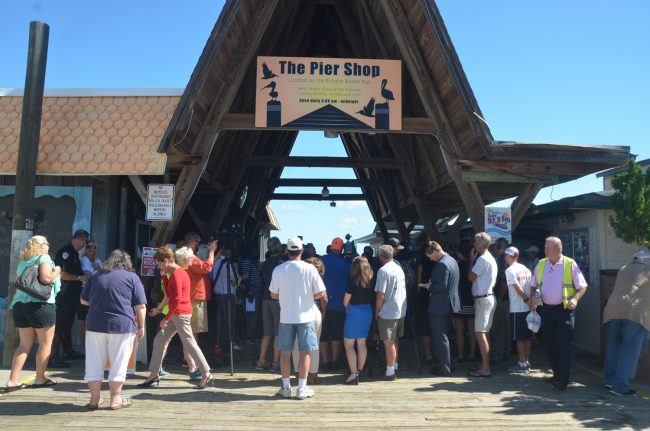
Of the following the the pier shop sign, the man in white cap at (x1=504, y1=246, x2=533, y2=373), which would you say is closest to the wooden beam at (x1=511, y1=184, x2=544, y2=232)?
the man in white cap at (x1=504, y1=246, x2=533, y2=373)

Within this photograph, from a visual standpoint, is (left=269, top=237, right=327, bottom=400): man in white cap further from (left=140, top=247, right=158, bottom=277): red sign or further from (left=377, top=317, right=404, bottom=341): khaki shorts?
(left=140, top=247, right=158, bottom=277): red sign

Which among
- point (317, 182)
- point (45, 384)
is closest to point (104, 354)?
point (45, 384)

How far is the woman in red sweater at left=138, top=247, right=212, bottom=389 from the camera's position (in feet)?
19.5

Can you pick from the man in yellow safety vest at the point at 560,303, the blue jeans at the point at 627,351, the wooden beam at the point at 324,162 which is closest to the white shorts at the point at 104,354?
the man in yellow safety vest at the point at 560,303

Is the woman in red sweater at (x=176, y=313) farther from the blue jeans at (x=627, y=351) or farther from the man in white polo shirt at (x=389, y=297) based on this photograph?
the blue jeans at (x=627, y=351)

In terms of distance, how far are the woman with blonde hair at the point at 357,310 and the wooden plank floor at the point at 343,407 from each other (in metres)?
0.38

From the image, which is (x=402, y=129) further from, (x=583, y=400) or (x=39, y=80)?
(x=39, y=80)

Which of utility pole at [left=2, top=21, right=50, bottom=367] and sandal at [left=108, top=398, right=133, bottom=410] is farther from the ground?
utility pole at [left=2, top=21, right=50, bottom=367]

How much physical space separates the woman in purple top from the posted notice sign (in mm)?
2373

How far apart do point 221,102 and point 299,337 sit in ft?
12.7

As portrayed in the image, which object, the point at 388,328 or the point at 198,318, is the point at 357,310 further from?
the point at 198,318

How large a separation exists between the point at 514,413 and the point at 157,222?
17.9 feet

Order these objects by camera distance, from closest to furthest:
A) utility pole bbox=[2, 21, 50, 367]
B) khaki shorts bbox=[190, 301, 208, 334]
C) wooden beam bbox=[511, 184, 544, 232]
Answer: khaki shorts bbox=[190, 301, 208, 334]
utility pole bbox=[2, 21, 50, 367]
wooden beam bbox=[511, 184, 544, 232]

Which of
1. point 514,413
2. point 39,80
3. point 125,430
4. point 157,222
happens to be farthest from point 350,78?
point 125,430
